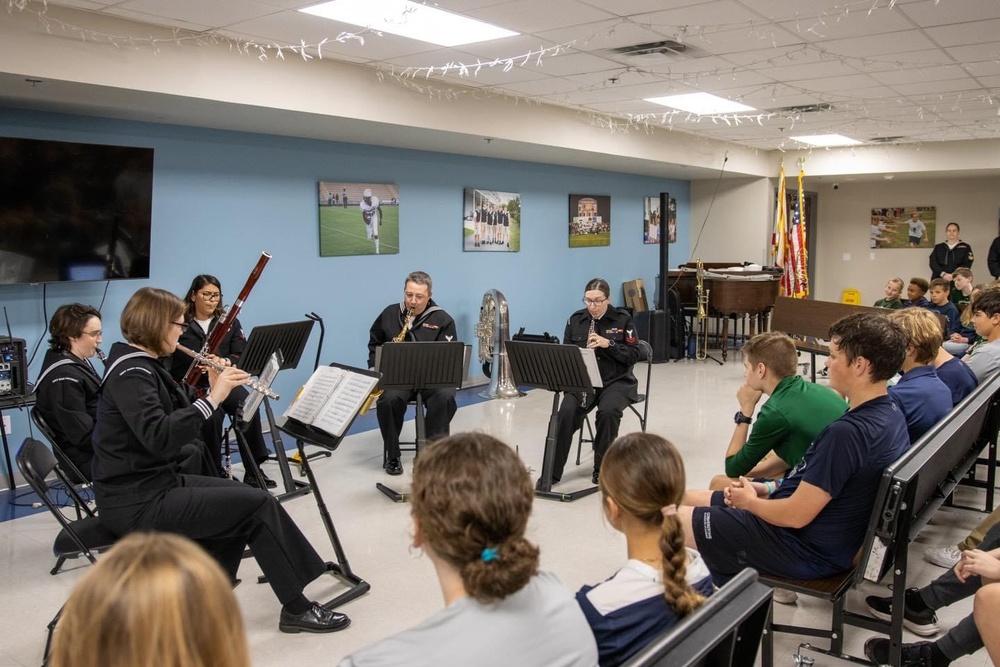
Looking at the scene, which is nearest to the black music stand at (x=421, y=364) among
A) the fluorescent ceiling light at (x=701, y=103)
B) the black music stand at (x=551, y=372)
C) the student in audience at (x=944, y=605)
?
the black music stand at (x=551, y=372)

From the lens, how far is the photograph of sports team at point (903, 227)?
12.3 metres

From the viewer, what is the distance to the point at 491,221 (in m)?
8.23

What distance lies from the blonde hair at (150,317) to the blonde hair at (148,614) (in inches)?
79.5

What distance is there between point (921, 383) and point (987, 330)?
1.35 metres

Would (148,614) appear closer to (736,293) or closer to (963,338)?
(963,338)

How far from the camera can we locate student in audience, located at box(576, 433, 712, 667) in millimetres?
1692

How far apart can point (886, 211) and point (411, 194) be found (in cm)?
867

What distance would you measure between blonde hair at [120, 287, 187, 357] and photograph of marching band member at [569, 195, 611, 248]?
6835 millimetres

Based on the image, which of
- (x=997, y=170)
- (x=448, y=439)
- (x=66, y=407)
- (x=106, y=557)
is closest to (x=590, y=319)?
(x=66, y=407)

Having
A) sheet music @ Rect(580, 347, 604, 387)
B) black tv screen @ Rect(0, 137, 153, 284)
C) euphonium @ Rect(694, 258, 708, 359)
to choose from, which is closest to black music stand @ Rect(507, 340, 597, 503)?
sheet music @ Rect(580, 347, 604, 387)

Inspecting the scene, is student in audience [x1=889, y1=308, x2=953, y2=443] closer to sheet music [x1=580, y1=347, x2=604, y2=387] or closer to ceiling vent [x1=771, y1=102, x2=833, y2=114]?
sheet music [x1=580, y1=347, x2=604, y2=387]

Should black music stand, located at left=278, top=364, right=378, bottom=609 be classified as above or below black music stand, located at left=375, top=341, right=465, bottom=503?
below

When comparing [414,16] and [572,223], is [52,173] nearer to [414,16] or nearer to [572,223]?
[414,16]

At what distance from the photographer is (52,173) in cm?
468
